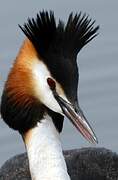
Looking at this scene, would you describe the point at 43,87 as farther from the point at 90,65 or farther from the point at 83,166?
the point at 90,65

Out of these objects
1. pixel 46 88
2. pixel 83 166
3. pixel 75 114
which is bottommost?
pixel 83 166

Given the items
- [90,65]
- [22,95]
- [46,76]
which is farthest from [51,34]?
[90,65]

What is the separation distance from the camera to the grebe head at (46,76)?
632 centimetres

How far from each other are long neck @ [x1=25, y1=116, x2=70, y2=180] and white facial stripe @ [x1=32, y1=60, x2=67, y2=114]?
163 millimetres

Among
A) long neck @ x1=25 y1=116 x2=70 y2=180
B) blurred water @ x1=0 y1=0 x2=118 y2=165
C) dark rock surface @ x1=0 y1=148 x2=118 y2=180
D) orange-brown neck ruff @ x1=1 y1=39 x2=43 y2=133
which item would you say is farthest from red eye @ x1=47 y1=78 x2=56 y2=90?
blurred water @ x1=0 y1=0 x2=118 y2=165

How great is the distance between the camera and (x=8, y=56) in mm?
10109

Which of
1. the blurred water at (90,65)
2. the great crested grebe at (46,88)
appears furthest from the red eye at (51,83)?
the blurred water at (90,65)

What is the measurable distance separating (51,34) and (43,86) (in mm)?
325

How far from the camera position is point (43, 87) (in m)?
6.36

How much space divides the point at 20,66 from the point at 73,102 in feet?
1.32

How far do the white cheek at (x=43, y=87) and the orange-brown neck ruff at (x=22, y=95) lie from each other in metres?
0.03

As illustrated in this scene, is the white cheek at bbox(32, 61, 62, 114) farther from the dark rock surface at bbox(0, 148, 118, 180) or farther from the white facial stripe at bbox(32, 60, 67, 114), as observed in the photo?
the dark rock surface at bbox(0, 148, 118, 180)

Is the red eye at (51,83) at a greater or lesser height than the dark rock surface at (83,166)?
greater

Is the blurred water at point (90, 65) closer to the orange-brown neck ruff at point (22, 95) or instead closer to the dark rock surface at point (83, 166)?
the dark rock surface at point (83, 166)
